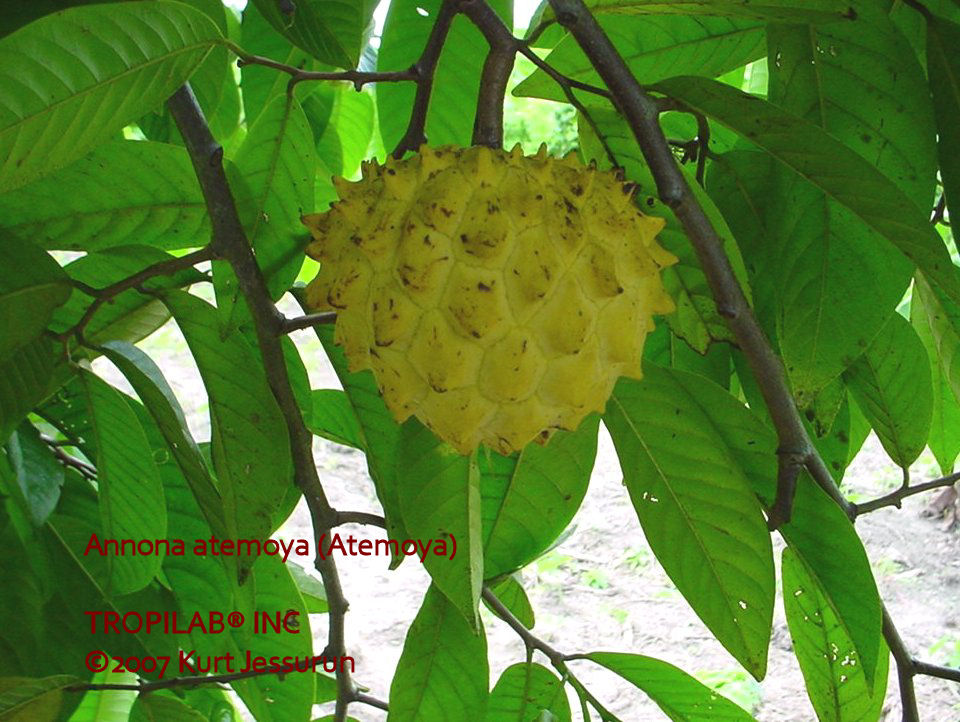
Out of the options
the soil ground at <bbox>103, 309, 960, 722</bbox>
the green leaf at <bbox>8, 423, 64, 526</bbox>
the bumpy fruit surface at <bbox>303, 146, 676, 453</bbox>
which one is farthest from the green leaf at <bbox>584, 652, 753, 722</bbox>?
the soil ground at <bbox>103, 309, 960, 722</bbox>

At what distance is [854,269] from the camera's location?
2.44 feet

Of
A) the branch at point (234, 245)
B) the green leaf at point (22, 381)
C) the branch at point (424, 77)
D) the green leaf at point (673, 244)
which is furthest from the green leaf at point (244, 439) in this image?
the green leaf at point (673, 244)

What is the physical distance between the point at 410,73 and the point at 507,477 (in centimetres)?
34

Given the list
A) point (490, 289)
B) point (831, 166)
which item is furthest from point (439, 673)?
point (831, 166)

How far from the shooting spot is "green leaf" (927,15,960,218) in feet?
2.40

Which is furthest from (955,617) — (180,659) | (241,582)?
(241,582)

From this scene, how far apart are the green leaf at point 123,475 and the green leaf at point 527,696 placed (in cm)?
38

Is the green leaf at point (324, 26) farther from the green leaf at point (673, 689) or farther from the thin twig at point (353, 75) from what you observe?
the green leaf at point (673, 689)

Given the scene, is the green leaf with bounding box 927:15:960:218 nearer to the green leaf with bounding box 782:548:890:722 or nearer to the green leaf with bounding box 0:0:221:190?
the green leaf with bounding box 782:548:890:722

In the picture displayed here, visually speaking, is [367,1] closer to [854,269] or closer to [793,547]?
[854,269]

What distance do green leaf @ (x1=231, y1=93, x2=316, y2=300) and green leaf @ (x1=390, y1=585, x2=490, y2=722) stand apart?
1.11ft

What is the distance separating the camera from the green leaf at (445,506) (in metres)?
0.77

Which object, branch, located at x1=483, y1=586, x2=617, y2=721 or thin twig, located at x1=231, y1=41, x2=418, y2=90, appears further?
branch, located at x1=483, y1=586, x2=617, y2=721

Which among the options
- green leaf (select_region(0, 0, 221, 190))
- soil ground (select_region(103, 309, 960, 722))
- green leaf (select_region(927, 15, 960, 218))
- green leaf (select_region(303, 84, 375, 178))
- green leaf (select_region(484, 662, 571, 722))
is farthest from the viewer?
soil ground (select_region(103, 309, 960, 722))
